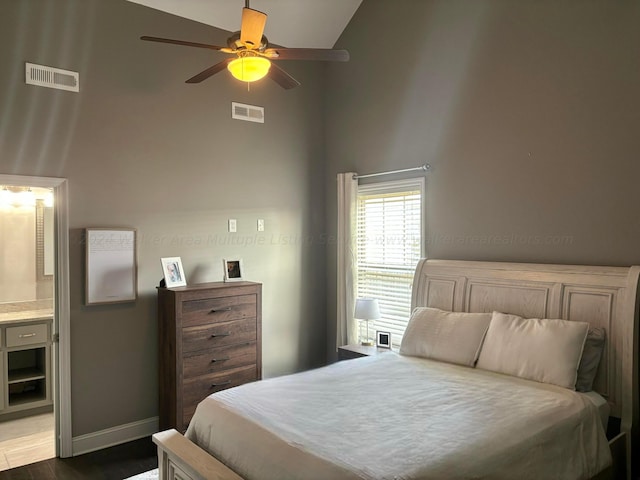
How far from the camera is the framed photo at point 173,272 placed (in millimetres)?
3887

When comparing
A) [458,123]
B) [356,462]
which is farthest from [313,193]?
[356,462]

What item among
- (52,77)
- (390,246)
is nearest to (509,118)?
(390,246)

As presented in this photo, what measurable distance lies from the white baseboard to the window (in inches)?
86.7

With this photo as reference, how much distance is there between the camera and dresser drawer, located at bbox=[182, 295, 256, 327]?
369 centimetres

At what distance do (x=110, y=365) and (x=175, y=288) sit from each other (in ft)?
2.58

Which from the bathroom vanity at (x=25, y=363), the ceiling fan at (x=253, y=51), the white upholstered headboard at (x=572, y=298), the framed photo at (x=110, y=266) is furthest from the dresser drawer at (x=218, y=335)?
the ceiling fan at (x=253, y=51)

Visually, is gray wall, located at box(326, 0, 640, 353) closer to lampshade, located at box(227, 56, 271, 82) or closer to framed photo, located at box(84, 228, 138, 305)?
lampshade, located at box(227, 56, 271, 82)

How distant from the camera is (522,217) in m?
3.51

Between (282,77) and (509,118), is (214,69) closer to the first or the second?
(282,77)

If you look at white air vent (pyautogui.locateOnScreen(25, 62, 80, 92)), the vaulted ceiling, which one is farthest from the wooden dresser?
the vaulted ceiling

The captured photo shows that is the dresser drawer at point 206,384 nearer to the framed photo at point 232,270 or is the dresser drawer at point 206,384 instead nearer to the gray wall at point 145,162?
the gray wall at point 145,162

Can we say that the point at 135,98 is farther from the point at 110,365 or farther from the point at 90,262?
the point at 110,365

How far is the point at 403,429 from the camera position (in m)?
2.17

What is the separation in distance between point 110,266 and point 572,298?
3365 millimetres
